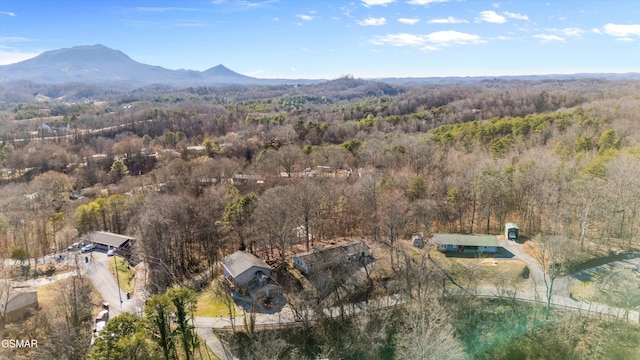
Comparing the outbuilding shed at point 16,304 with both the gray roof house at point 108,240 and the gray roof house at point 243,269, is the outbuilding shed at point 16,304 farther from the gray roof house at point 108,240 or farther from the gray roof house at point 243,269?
the gray roof house at point 243,269

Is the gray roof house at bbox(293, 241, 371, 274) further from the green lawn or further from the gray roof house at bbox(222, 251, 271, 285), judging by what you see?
the green lawn

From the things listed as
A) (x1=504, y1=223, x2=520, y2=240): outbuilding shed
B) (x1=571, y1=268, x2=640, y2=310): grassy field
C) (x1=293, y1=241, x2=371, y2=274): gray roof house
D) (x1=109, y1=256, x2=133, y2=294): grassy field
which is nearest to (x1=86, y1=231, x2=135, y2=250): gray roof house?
(x1=109, y1=256, x2=133, y2=294): grassy field

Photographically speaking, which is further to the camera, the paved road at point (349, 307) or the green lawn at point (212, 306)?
the green lawn at point (212, 306)

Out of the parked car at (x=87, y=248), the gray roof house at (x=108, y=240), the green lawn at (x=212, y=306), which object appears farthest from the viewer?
the parked car at (x=87, y=248)

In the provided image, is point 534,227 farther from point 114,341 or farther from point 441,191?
point 114,341

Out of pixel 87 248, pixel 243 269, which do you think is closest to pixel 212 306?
pixel 243 269

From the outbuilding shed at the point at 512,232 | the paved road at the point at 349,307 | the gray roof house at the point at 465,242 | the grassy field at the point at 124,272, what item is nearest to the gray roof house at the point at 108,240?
the grassy field at the point at 124,272

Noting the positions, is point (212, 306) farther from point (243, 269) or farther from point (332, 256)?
point (332, 256)
